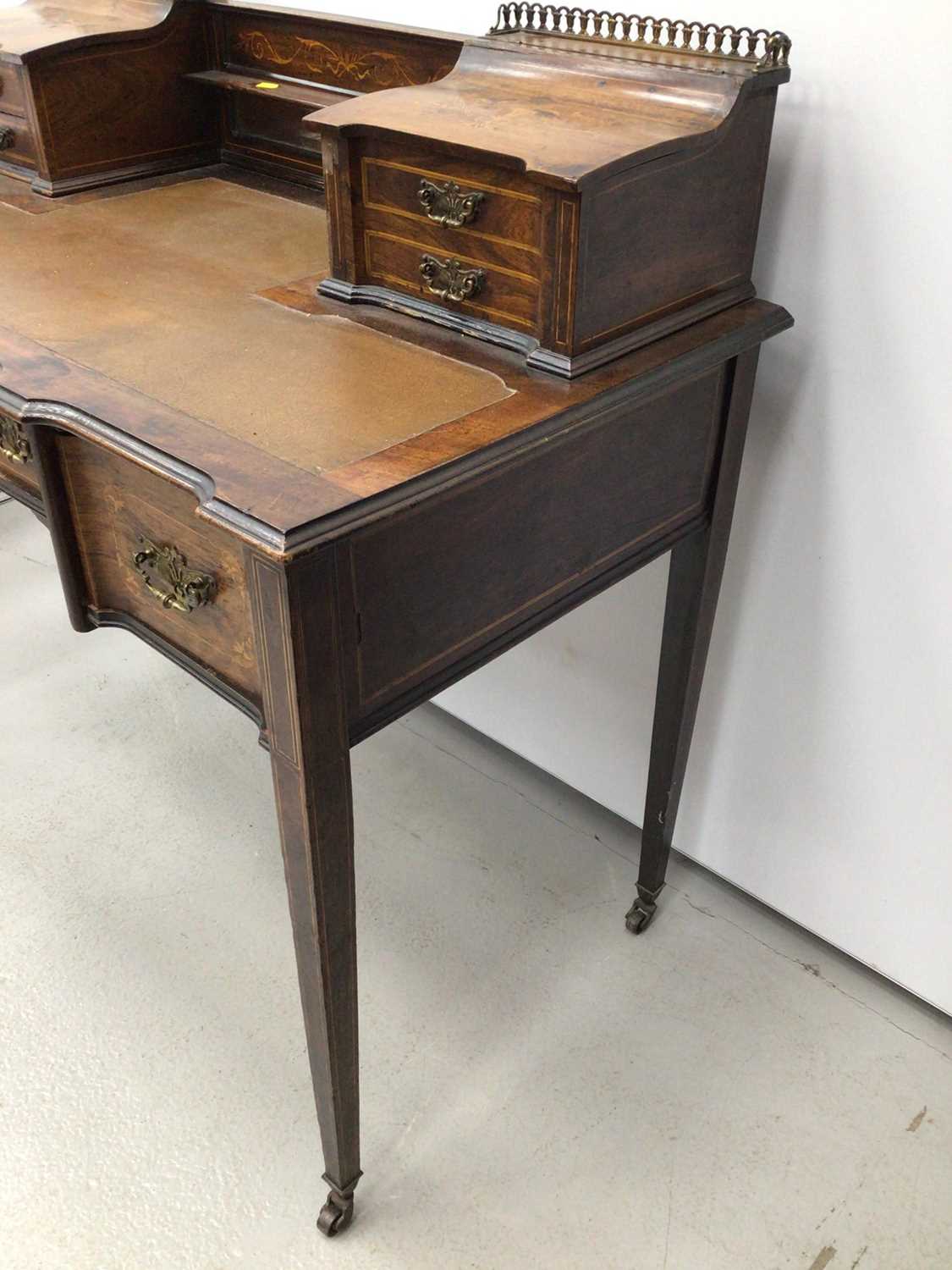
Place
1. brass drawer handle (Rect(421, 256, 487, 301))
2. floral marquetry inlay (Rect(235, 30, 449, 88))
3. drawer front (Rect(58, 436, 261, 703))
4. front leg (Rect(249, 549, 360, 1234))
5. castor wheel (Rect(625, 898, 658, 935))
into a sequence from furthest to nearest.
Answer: castor wheel (Rect(625, 898, 658, 935)) → floral marquetry inlay (Rect(235, 30, 449, 88)) → brass drawer handle (Rect(421, 256, 487, 301)) → drawer front (Rect(58, 436, 261, 703)) → front leg (Rect(249, 549, 360, 1234))

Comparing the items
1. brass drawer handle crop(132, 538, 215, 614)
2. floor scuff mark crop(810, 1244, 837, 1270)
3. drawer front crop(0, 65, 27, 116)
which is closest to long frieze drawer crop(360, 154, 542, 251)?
brass drawer handle crop(132, 538, 215, 614)

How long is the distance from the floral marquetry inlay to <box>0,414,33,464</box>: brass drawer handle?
2.29 feet

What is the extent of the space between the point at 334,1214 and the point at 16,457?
3.20 ft

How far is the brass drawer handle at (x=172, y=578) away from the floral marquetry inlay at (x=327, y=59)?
0.76m

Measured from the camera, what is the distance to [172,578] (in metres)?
1.14

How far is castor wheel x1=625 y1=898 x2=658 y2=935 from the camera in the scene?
5.98 feet

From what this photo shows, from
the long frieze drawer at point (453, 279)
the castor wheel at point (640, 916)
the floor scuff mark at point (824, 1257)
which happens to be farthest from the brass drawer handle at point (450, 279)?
the floor scuff mark at point (824, 1257)

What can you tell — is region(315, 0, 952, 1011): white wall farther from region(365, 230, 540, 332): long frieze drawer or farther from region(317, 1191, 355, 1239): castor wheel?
region(317, 1191, 355, 1239): castor wheel

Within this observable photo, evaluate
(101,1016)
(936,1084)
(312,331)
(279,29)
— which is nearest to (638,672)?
(936,1084)

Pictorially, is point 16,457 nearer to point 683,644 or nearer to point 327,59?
point 327,59

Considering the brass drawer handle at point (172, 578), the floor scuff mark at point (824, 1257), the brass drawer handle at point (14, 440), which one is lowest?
the floor scuff mark at point (824, 1257)

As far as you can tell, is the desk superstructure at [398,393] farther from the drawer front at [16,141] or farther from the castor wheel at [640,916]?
the castor wheel at [640,916]

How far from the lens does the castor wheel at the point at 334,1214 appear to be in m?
1.41

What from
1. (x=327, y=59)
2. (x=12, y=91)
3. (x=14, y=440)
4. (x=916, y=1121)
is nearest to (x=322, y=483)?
(x=14, y=440)
